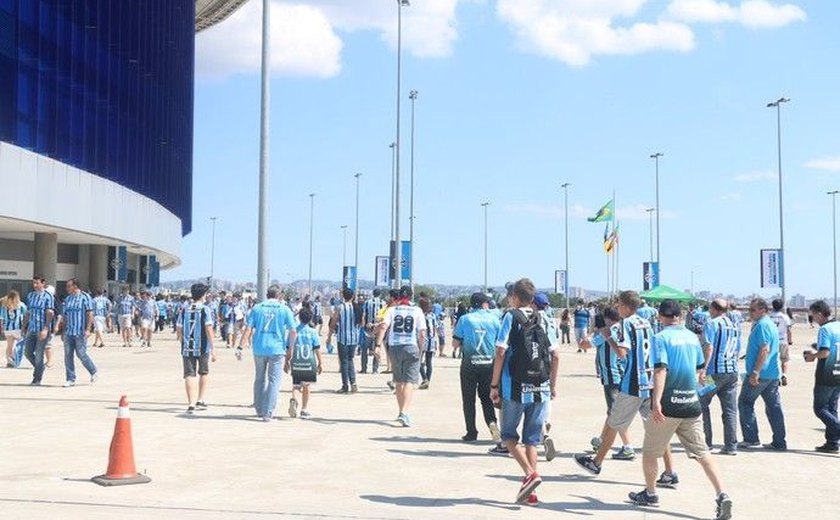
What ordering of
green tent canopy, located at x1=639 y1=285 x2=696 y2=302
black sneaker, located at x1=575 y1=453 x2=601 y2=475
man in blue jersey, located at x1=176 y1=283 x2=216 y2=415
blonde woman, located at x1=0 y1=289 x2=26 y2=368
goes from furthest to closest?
1. green tent canopy, located at x1=639 y1=285 x2=696 y2=302
2. blonde woman, located at x1=0 y1=289 x2=26 y2=368
3. man in blue jersey, located at x1=176 y1=283 x2=216 y2=415
4. black sneaker, located at x1=575 y1=453 x2=601 y2=475

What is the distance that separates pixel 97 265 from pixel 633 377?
132 feet

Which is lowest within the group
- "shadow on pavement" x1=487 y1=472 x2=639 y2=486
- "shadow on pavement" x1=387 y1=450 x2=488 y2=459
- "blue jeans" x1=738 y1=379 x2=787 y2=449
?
"shadow on pavement" x1=487 y1=472 x2=639 y2=486

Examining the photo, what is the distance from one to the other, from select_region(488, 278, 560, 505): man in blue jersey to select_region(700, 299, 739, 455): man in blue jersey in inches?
129

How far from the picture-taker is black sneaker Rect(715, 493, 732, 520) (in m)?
7.27

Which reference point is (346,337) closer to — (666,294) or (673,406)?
(673,406)

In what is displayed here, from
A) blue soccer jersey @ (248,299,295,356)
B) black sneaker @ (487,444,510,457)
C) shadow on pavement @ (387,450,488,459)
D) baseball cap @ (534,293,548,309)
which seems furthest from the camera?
blue soccer jersey @ (248,299,295,356)

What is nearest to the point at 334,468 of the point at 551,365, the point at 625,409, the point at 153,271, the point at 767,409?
the point at 551,365

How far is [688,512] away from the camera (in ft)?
25.5

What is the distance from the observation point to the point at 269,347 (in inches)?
512

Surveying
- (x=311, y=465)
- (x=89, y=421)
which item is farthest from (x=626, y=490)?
(x=89, y=421)

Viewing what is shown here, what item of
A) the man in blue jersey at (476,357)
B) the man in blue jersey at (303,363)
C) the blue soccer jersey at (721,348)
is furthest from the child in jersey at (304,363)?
the blue soccer jersey at (721,348)

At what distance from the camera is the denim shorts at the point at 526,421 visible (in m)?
8.05

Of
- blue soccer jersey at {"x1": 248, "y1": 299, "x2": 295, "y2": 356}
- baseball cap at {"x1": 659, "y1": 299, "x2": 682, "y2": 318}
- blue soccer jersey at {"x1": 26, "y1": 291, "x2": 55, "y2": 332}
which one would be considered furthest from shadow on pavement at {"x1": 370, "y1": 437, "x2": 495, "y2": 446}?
blue soccer jersey at {"x1": 26, "y1": 291, "x2": 55, "y2": 332}

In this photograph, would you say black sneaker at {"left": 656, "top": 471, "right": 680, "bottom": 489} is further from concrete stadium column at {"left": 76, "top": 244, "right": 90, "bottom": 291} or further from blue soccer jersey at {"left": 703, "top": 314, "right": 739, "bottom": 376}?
concrete stadium column at {"left": 76, "top": 244, "right": 90, "bottom": 291}
